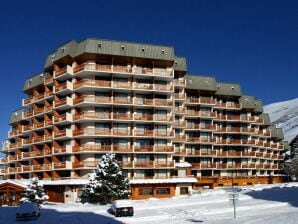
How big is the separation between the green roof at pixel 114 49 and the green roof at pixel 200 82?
15.6 m

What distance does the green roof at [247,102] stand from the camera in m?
101

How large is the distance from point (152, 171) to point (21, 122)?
32602mm

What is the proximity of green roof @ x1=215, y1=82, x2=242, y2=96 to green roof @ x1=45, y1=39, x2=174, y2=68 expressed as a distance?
2448 centimetres

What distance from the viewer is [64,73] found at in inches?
2859

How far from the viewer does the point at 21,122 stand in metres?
90.5

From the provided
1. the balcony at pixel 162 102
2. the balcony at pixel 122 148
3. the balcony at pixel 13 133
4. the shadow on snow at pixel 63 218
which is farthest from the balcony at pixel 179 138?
the shadow on snow at pixel 63 218

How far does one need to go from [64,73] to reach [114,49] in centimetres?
899

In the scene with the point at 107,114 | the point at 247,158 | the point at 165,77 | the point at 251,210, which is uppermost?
the point at 165,77

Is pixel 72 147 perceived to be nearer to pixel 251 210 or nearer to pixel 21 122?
pixel 21 122

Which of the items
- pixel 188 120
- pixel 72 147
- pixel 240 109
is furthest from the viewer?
pixel 240 109

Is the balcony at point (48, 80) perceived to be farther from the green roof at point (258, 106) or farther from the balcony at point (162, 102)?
the green roof at point (258, 106)

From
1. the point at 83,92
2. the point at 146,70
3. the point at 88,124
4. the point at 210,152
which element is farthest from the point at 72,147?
the point at 210,152

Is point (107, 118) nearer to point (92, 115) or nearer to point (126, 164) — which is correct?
point (92, 115)

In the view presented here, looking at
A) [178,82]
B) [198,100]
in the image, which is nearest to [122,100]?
[178,82]
